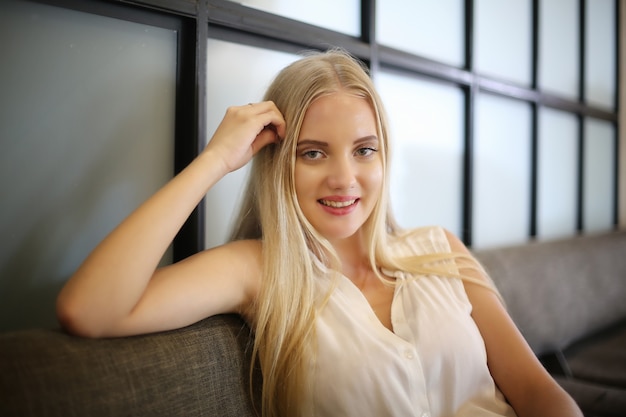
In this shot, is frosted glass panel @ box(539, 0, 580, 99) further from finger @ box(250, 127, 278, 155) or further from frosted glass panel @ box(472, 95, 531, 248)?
finger @ box(250, 127, 278, 155)

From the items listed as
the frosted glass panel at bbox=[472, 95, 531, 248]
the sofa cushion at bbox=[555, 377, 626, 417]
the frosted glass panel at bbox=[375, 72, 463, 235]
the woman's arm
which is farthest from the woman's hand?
the frosted glass panel at bbox=[472, 95, 531, 248]

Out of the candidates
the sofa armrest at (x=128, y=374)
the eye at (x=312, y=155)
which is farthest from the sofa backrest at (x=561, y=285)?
the sofa armrest at (x=128, y=374)

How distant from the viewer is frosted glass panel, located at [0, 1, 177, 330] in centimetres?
117

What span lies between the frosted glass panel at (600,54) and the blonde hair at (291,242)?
279cm

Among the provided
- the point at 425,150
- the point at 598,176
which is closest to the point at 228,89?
the point at 425,150

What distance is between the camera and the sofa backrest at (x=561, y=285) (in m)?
1.94

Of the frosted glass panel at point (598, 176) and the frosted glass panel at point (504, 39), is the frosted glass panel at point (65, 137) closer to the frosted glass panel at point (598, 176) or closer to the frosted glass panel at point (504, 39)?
the frosted glass panel at point (504, 39)

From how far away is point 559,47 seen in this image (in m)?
3.17

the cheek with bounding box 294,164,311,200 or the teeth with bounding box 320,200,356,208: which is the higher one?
the cheek with bounding box 294,164,311,200

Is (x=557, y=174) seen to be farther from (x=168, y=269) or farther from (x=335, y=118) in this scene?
(x=168, y=269)

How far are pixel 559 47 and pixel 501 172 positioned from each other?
3.51ft

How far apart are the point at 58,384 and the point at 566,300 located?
6.72 ft

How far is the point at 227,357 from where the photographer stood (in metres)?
1.05

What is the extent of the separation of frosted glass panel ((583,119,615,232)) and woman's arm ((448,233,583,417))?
2627 millimetres
